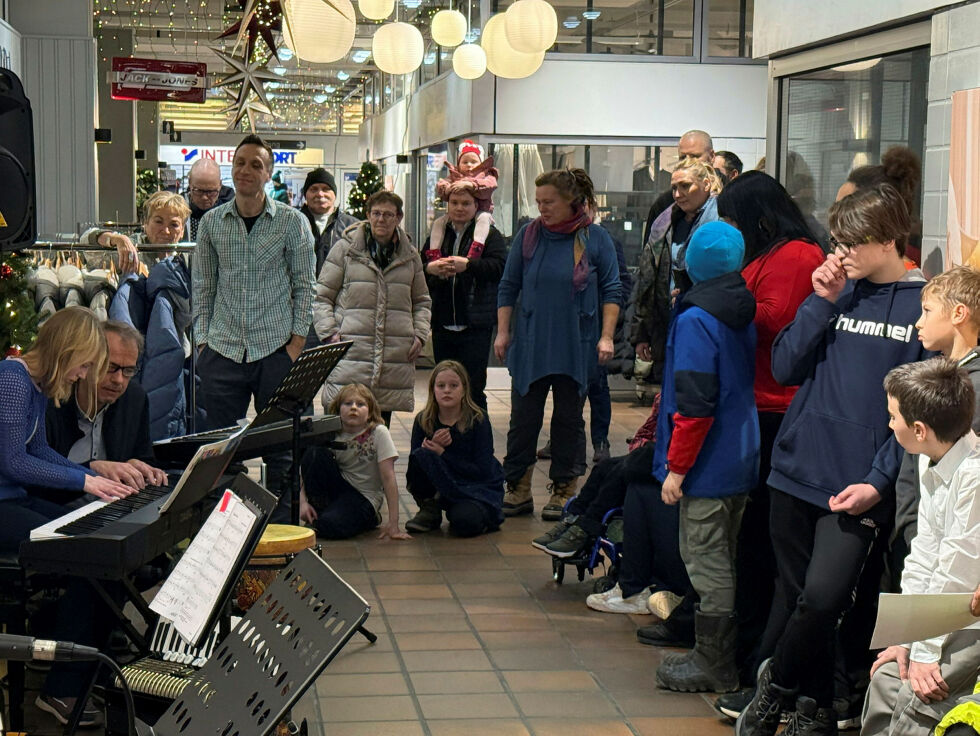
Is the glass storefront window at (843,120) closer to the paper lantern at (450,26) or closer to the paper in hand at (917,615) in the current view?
the paper in hand at (917,615)

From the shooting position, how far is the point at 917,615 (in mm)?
2766

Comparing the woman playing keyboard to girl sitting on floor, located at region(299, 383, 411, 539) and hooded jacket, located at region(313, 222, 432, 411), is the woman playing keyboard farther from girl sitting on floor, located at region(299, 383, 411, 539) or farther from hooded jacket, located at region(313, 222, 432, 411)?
hooded jacket, located at region(313, 222, 432, 411)

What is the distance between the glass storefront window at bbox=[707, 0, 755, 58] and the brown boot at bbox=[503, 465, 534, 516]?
6.26 meters

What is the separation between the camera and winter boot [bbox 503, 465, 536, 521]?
6.84 m

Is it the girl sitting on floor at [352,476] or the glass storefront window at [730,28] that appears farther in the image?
the glass storefront window at [730,28]

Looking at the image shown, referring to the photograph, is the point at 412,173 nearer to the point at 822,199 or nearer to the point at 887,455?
the point at 822,199

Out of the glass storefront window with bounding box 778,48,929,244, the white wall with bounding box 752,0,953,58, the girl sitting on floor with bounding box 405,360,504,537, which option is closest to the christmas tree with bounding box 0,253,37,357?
the girl sitting on floor with bounding box 405,360,504,537

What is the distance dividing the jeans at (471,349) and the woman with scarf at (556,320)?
0.45 metres

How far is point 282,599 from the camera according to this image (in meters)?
2.50

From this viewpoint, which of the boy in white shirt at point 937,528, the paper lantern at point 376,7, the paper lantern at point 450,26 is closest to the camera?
the boy in white shirt at point 937,528

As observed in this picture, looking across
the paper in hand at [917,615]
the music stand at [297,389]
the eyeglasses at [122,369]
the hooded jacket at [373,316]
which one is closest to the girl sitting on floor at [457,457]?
the hooded jacket at [373,316]

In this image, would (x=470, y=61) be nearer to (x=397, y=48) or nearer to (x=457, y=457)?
(x=397, y=48)

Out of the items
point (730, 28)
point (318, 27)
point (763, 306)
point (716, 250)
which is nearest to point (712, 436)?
point (763, 306)

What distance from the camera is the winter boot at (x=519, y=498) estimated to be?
684 cm
